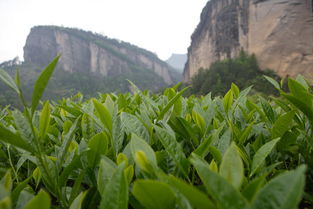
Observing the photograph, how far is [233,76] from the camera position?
920 inches

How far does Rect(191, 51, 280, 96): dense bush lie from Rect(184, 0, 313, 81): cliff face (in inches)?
31.7

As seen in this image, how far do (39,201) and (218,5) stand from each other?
3480cm

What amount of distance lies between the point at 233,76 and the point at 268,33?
17.3 ft

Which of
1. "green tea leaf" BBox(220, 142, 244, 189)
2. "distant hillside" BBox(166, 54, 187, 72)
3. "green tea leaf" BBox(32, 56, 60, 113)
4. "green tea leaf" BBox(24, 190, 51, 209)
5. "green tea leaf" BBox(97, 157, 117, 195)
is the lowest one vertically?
"green tea leaf" BBox(97, 157, 117, 195)

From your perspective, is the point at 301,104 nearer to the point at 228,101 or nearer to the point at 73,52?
the point at 228,101

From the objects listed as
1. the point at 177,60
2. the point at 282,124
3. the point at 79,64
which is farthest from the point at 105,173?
the point at 177,60

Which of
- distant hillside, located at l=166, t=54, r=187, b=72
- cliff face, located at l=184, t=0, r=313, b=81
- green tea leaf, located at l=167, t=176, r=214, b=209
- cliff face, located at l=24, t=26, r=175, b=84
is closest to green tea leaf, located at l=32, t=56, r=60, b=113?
green tea leaf, located at l=167, t=176, r=214, b=209

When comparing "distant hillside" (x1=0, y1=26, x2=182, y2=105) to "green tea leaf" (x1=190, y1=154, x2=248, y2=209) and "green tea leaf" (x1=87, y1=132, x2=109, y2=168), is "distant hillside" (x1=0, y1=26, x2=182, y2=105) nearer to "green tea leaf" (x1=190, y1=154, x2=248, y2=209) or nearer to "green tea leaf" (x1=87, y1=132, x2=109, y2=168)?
"green tea leaf" (x1=87, y1=132, x2=109, y2=168)

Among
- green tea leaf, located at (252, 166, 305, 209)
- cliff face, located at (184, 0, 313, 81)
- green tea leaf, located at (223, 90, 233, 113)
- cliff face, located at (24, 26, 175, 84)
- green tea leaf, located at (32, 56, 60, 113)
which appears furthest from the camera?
cliff face, located at (24, 26, 175, 84)

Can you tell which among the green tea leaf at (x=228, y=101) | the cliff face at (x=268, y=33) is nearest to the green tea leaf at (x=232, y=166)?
the green tea leaf at (x=228, y=101)

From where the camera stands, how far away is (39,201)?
0.25 meters

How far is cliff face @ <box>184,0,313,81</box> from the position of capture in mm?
18125

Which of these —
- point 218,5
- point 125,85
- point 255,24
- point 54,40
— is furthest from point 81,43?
point 255,24

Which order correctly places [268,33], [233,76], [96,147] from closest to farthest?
1. [96,147]
2. [268,33]
3. [233,76]
